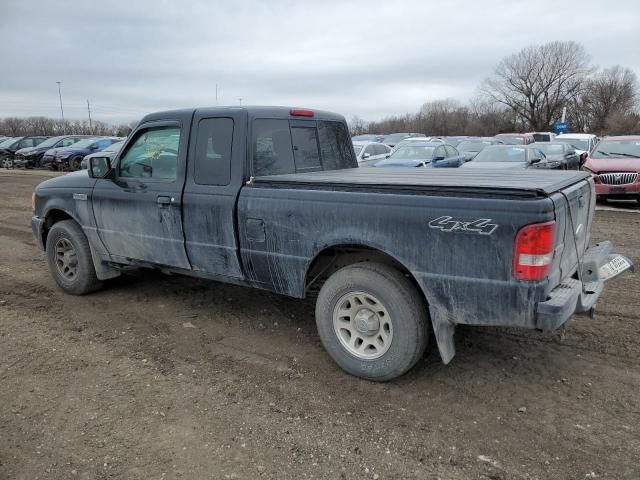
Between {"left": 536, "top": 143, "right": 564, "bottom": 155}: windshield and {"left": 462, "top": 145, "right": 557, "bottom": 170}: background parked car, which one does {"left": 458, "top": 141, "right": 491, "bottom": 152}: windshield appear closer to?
{"left": 536, "top": 143, "right": 564, "bottom": 155}: windshield

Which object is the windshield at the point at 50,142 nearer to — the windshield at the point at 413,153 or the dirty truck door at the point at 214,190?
the windshield at the point at 413,153

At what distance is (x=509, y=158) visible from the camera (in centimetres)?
1366

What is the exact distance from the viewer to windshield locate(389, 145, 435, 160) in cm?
1583

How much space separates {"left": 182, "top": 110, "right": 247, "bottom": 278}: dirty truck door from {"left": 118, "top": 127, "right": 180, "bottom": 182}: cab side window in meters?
0.26

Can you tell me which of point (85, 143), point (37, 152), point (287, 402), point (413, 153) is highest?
point (85, 143)

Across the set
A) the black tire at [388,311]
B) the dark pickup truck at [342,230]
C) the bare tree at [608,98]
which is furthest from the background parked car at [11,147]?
the bare tree at [608,98]

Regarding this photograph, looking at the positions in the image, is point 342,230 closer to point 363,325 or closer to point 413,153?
point 363,325

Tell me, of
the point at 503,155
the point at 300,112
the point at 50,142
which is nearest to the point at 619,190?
the point at 503,155

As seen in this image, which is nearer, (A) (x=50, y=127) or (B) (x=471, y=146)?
(B) (x=471, y=146)

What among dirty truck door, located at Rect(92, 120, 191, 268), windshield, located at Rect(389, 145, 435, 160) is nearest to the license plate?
dirty truck door, located at Rect(92, 120, 191, 268)

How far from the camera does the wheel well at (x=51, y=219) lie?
597cm

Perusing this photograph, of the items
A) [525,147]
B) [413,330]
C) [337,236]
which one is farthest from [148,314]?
[525,147]

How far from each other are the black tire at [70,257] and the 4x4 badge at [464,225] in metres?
4.00

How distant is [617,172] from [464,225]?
10.9 metres
